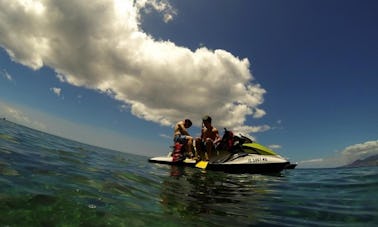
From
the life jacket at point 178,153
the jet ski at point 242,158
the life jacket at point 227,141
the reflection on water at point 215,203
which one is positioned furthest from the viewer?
the life jacket at point 178,153

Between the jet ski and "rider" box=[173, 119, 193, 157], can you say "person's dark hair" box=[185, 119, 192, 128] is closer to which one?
"rider" box=[173, 119, 193, 157]

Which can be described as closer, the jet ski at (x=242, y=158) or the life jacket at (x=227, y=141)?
the jet ski at (x=242, y=158)

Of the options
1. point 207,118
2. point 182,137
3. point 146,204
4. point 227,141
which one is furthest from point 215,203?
point 182,137

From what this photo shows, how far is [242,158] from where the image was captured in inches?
528

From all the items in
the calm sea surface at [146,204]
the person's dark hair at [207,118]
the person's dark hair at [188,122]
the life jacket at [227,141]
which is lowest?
the calm sea surface at [146,204]

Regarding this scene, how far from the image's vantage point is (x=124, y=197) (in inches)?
231

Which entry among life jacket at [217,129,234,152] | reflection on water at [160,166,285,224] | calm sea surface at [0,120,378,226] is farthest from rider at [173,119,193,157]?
calm sea surface at [0,120,378,226]

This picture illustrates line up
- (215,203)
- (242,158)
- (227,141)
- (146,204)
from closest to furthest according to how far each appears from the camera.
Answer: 1. (146,204)
2. (215,203)
3. (242,158)
4. (227,141)

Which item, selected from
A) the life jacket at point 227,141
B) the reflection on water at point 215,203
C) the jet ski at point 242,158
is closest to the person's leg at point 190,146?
the jet ski at point 242,158

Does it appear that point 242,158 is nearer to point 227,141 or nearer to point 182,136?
point 227,141

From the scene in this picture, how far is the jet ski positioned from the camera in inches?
522

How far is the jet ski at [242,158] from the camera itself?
43.5ft

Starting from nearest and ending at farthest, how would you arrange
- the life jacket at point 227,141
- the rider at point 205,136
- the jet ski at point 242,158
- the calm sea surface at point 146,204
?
the calm sea surface at point 146,204 < the jet ski at point 242,158 < the life jacket at point 227,141 < the rider at point 205,136

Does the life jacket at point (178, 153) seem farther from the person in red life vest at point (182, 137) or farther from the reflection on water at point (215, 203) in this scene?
the reflection on water at point (215, 203)
